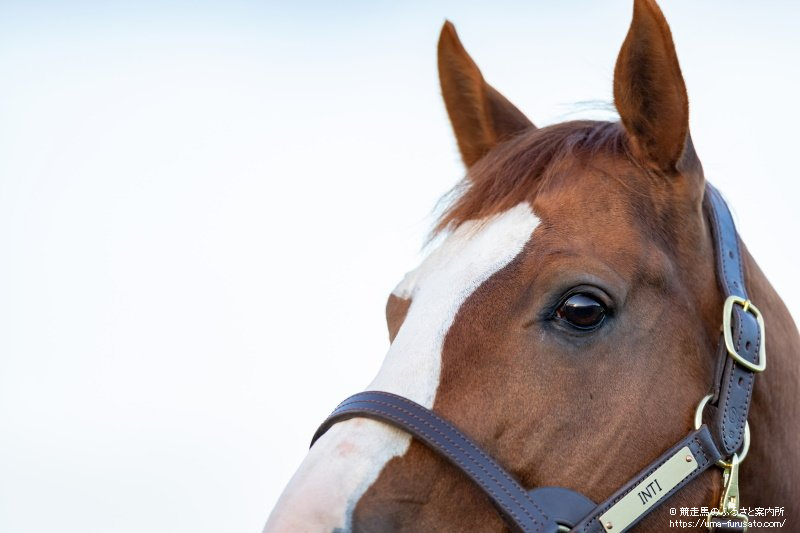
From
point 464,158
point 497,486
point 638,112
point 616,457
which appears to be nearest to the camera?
point 497,486

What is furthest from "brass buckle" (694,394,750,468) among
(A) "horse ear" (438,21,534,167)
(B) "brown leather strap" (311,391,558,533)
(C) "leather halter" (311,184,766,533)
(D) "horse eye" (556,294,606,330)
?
(A) "horse ear" (438,21,534,167)

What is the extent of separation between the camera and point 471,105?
350 centimetres

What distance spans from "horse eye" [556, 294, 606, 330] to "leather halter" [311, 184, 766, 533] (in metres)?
0.42

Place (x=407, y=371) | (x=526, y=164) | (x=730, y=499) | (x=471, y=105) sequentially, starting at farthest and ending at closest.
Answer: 1. (x=471, y=105)
2. (x=526, y=164)
3. (x=730, y=499)
4. (x=407, y=371)

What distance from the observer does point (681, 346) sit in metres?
2.40

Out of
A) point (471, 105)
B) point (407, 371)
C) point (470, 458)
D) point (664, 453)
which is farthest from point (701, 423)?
point (471, 105)

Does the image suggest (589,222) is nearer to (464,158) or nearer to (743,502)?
(743,502)

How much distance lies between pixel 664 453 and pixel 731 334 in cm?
43

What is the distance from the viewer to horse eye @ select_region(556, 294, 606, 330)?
2287 millimetres

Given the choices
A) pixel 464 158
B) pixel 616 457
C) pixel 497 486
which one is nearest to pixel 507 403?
pixel 497 486

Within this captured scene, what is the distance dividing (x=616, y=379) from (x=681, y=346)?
0.26m

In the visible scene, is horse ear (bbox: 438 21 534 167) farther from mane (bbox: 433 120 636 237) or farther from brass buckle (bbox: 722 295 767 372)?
brass buckle (bbox: 722 295 767 372)

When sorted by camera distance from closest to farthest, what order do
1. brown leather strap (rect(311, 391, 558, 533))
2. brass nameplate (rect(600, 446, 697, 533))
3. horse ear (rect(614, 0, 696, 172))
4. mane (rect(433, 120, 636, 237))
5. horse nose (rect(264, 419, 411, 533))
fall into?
horse nose (rect(264, 419, 411, 533)), brown leather strap (rect(311, 391, 558, 533)), brass nameplate (rect(600, 446, 697, 533)), horse ear (rect(614, 0, 696, 172)), mane (rect(433, 120, 636, 237))

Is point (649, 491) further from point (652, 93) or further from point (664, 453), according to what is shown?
point (652, 93)
